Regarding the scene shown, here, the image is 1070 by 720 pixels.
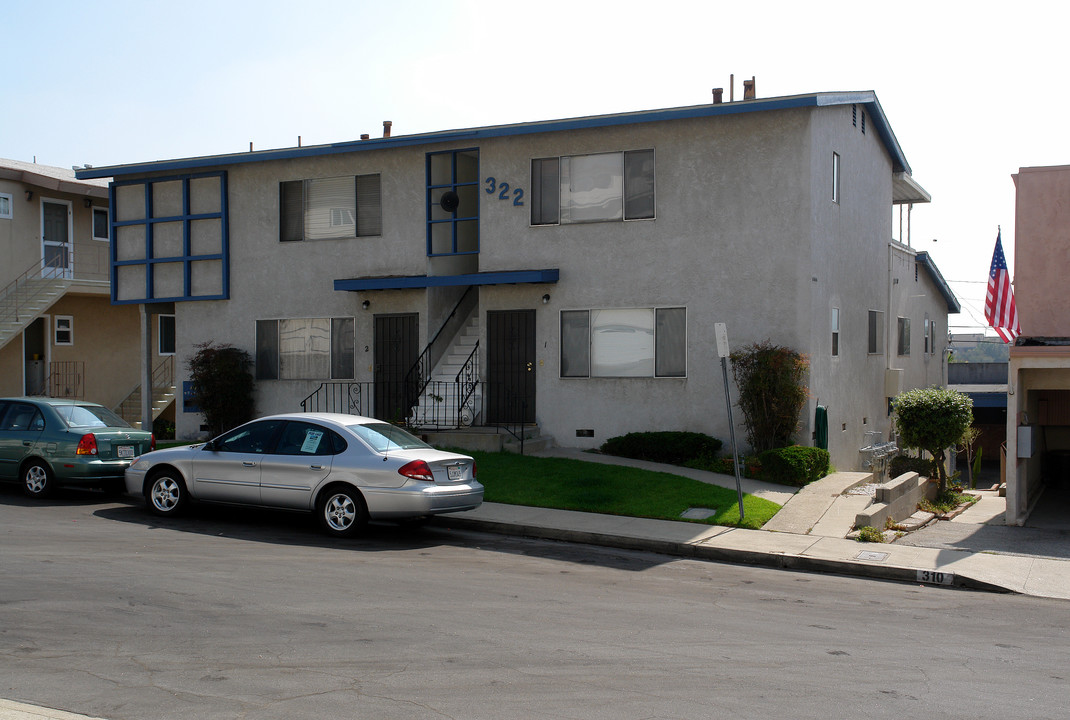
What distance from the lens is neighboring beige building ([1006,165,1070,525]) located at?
1446 cm

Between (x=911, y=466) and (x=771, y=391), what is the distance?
4.09m

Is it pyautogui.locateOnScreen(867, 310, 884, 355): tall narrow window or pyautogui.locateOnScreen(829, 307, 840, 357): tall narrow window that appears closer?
pyautogui.locateOnScreen(829, 307, 840, 357): tall narrow window

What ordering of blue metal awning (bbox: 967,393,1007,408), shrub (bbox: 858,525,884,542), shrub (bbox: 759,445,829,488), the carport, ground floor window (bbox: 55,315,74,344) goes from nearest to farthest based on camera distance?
shrub (bbox: 858,525,884,542) < the carport < shrub (bbox: 759,445,829,488) < ground floor window (bbox: 55,315,74,344) < blue metal awning (bbox: 967,393,1007,408)

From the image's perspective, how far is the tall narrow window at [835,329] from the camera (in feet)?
60.8

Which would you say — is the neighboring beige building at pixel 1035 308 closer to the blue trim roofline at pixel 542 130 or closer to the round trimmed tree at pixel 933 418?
the round trimmed tree at pixel 933 418

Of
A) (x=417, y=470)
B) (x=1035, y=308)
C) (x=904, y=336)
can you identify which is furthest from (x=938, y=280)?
(x=417, y=470)

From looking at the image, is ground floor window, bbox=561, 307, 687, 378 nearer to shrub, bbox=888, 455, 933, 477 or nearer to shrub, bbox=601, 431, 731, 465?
shrub, bbox=601, 431, 731, 465

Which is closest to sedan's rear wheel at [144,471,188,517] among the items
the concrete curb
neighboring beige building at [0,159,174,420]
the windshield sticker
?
the windshield sticker

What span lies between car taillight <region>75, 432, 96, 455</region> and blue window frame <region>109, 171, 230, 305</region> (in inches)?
313

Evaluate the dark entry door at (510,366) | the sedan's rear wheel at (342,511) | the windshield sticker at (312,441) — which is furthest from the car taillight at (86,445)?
the dark entry door at (510,366)

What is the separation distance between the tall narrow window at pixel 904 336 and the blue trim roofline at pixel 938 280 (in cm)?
209

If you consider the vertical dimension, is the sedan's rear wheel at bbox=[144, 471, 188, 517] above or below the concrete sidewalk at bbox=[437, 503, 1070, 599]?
above

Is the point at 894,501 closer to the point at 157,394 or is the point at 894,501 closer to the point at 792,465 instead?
the point at 792,465

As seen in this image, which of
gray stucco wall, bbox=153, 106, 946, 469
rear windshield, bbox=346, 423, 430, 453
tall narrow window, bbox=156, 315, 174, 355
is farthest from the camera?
tall narrow window, bbox=156, 315, 174, 355
